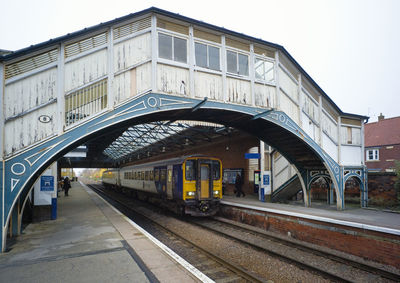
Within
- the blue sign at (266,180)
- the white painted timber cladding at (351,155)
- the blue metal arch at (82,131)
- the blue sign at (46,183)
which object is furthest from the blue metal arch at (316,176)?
the blue sign at (46,183)

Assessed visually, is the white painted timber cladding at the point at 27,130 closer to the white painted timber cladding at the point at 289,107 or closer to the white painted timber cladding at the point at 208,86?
the white painted timber cladding at the point at 208,86

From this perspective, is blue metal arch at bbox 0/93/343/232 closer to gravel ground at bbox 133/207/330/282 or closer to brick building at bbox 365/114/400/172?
gravel ground at bbox 133/207/330/282

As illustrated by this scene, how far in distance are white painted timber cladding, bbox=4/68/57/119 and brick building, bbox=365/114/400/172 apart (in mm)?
24080

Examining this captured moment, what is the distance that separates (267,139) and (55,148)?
27.9 feet

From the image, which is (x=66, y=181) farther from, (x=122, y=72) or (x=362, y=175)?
(x=362, y=175)

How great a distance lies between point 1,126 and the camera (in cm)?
598

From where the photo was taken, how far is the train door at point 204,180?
10.8 m

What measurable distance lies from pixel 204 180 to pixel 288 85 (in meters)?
5.33

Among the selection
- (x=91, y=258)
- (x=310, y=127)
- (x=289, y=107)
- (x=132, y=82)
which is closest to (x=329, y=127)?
(x=310, y=127)

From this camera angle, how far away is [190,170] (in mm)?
10766

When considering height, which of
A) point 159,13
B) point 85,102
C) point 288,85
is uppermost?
point 159,13

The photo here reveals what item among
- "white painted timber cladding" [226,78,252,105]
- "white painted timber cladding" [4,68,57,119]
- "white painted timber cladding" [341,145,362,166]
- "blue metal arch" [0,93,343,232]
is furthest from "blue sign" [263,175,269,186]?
"white painted timber cladding" [4,68,57,119]

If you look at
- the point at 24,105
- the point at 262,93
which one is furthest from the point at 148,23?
the point at 262,93

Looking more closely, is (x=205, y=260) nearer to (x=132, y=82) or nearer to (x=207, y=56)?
(x=132, y=82)
